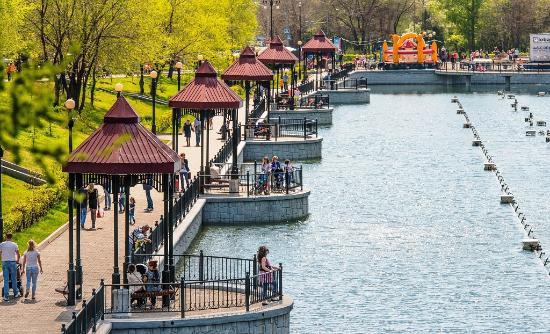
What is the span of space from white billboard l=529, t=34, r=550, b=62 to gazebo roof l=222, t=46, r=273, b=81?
70081 mm

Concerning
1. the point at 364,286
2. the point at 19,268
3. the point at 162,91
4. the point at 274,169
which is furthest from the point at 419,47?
the point at 19,268

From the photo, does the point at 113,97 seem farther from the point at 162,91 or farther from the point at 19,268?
the point at 19,268

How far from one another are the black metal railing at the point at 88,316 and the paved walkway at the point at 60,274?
690 millimetres

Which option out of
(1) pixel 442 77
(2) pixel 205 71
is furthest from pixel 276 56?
(1) pixel 442 77

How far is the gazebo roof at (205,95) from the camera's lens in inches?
1741

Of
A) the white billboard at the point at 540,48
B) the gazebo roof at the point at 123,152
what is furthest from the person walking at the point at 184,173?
the white billboard at the point at 540,48

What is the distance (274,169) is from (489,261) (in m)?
9.95

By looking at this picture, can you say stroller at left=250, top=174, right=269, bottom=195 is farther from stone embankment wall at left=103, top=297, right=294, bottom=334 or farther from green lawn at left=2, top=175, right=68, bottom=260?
stone embankment wall at left=103, top=297, right=294, bottom=334

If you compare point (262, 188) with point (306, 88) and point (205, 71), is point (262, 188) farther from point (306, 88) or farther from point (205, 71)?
point (306, 88)

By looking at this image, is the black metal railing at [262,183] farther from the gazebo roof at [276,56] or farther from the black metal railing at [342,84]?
the black metal railing at [342,84]

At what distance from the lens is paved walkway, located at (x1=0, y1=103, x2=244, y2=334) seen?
25.9m

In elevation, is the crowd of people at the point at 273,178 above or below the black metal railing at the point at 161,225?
above

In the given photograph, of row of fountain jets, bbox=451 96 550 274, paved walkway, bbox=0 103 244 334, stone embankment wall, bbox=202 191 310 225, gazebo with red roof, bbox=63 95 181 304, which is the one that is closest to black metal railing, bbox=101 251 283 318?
gazebo with red roof, bbox=63 95 181 304

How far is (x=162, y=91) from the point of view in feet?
280
